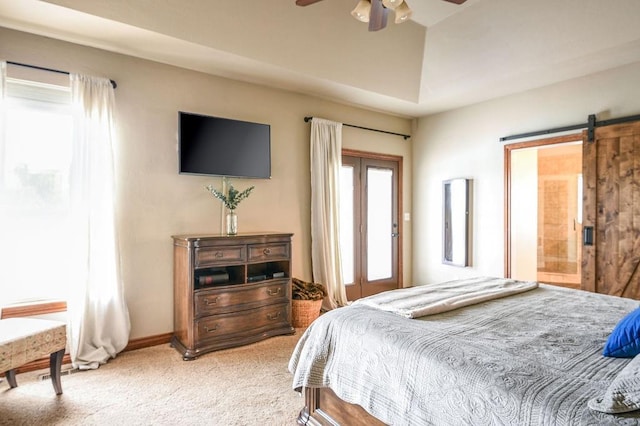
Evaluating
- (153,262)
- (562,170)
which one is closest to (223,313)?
(153,262)

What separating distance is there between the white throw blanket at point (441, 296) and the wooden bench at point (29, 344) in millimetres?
2112

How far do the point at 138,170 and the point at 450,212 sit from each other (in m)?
4.10

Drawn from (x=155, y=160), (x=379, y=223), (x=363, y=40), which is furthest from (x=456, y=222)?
(x=155, y=160)

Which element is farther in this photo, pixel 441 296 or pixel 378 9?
pixel 378 9

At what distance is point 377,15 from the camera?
2.75 meters

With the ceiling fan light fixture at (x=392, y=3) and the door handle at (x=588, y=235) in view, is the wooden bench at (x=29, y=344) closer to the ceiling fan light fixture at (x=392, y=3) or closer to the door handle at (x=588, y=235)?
the ceiling fan light fixture at (x=392, y=3)

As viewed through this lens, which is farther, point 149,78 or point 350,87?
point 350,87

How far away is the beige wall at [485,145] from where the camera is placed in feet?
12.4

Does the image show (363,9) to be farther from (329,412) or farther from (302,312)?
(302,312)

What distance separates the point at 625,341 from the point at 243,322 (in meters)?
2.87

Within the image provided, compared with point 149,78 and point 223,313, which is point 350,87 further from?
point 223,313

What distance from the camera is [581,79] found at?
3.93m

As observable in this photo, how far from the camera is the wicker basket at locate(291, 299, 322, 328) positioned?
3.94 m

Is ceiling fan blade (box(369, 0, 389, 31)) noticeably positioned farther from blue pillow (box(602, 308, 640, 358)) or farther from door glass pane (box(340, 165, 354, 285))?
blue pillow (box(602, 308, 640, 358))
